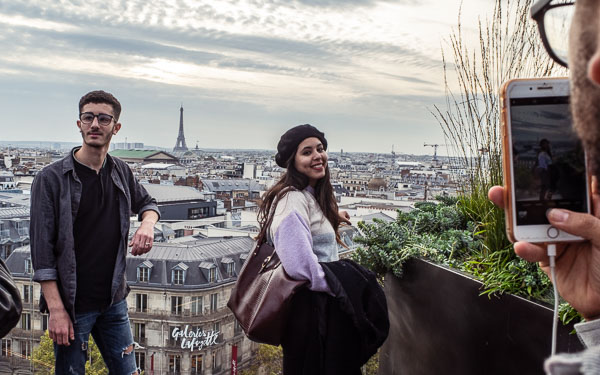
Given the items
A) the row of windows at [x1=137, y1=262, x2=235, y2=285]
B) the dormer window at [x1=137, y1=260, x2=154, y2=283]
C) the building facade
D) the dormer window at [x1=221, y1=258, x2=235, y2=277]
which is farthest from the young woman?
the dormer window at [x1=221, y1=258, x2=235, y2=277]

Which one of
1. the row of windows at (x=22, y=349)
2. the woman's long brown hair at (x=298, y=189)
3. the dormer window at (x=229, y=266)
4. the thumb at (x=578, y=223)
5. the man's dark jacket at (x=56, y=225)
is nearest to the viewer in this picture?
the thumb at (x=578, y=223)

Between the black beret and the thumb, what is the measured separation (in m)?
1.05

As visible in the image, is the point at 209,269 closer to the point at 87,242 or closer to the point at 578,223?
the point at 87,242

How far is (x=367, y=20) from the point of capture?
3.23m

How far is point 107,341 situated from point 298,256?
29.1 inches

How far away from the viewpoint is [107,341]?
5.83 ft

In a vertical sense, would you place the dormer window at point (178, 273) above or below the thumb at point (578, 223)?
below

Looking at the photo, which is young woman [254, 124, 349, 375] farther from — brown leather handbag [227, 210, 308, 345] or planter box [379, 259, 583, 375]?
planter box [379, 259, 583, 375]

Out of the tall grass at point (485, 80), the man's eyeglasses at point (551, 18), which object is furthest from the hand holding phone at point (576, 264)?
the tall grass at point (485, 80)

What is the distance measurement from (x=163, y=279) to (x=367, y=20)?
11.6 metres

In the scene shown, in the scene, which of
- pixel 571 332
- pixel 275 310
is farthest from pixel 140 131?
pixel 571 332

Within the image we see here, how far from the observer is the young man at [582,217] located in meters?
0.49

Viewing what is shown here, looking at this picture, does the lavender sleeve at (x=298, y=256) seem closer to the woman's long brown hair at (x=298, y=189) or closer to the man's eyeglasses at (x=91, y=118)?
the woman's long brown hair at (x=298, y=189)

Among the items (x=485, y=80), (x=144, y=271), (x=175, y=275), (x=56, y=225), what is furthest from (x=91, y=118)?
(x=175, y=275)
